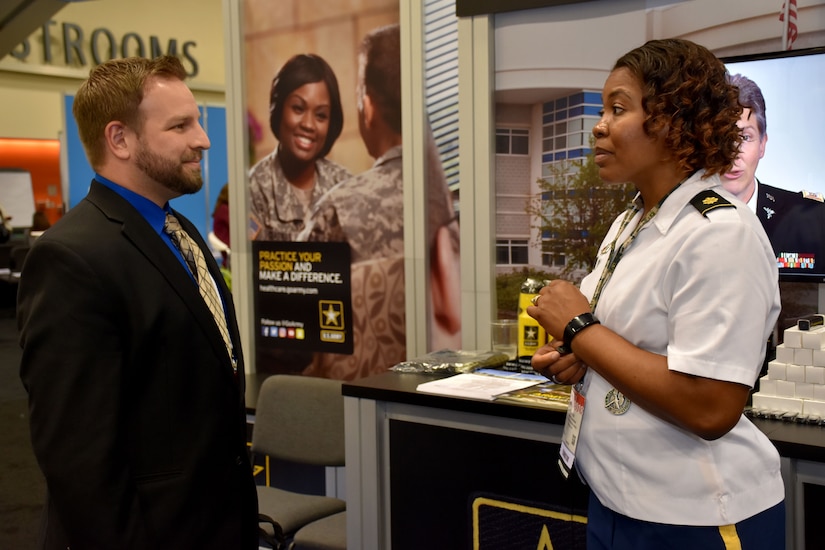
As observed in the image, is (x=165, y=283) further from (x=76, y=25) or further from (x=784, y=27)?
(x=76, y=25)

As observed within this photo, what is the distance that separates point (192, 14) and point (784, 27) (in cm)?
1196

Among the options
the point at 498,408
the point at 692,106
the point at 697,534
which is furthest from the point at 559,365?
the point at 498,408

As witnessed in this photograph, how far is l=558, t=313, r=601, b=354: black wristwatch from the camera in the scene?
1369 mm

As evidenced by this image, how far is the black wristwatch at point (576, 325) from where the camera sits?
4.49 ft

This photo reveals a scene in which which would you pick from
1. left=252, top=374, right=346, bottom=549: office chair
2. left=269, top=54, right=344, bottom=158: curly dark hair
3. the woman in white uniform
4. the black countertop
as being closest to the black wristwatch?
the woman in white uniform

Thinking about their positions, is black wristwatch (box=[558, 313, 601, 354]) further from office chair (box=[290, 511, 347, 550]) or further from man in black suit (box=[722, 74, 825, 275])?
office chair (box=[290, 511, 347, 550])

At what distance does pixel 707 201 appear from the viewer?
4.23 ft

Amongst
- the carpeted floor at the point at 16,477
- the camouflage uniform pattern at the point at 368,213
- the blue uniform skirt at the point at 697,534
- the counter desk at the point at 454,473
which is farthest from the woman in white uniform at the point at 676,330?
the carpeted floor at the point at 16,477

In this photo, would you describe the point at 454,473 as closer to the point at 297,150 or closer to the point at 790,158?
the point at 790,158

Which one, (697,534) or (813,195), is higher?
(813,195)

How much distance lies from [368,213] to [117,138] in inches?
63.7

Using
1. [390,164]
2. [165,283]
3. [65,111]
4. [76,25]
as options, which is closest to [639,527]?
[165,283]

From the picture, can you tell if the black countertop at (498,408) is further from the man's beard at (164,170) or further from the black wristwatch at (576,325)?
the man's beard at (164,170)

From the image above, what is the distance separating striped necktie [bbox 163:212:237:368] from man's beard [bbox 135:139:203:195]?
89mm
